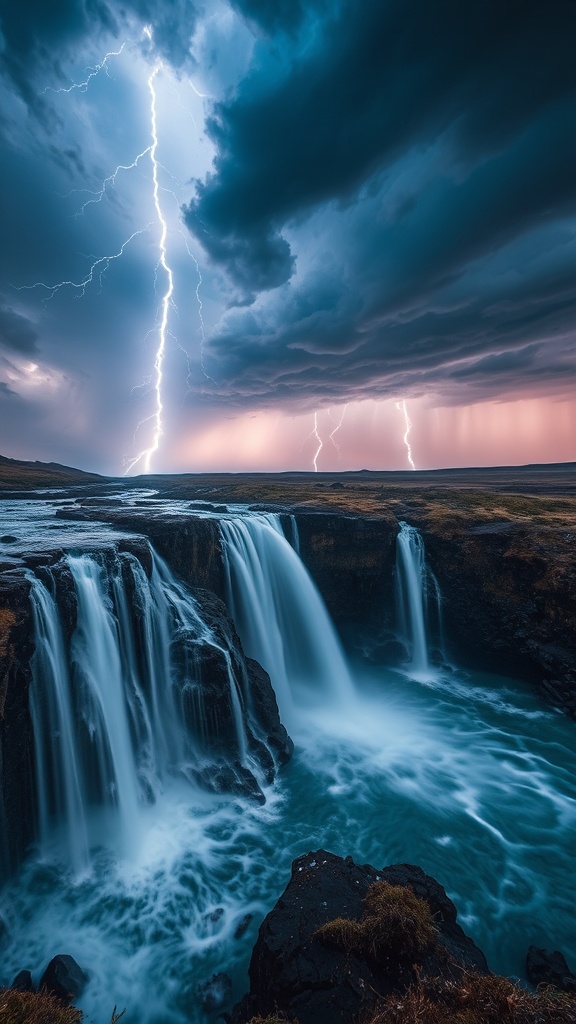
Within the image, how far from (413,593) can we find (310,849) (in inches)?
725

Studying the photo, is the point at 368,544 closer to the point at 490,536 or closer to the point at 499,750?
the point at 490,536

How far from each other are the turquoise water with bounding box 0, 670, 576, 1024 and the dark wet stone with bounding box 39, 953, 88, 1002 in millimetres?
437

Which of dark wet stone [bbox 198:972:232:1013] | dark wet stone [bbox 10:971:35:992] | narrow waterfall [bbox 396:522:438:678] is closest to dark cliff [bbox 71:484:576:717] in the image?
narrow waterfall [bbox 396:522:438:678]

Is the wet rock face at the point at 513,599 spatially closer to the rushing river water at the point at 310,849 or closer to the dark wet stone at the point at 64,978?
the rushing river water at the point at 310,849

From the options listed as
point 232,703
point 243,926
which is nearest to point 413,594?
point 232,703

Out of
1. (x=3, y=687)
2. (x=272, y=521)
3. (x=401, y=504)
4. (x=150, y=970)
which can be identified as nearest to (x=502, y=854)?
(x=150, y=970)

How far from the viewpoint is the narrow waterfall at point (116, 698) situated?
12891 millimetres

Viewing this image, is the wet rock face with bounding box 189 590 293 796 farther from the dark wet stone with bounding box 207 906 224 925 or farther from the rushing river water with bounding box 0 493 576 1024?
the dark wet stone with bounding box 207 906 224 925

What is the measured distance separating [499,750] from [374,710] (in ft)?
20.1

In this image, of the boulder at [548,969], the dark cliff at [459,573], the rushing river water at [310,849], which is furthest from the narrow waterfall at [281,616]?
the boulder at [548,969]

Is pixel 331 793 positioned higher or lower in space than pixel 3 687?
lower

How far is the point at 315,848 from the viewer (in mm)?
12773

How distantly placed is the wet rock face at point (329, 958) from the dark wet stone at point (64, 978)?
3.66 m

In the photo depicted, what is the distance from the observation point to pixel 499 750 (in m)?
18.3
